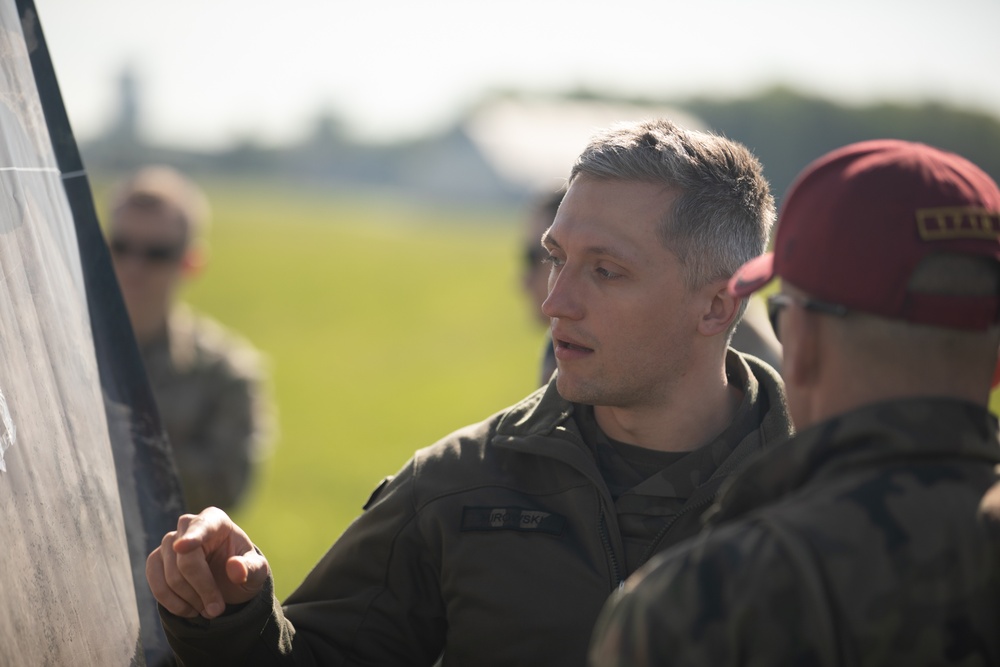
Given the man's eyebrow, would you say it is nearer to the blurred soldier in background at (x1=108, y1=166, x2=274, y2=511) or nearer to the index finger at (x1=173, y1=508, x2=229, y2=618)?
the index finger at (x1=173, y1=508, x2=229, y2=618)

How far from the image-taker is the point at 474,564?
288cm

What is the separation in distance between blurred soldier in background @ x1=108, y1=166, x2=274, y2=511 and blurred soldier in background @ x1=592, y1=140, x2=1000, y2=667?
4.59m

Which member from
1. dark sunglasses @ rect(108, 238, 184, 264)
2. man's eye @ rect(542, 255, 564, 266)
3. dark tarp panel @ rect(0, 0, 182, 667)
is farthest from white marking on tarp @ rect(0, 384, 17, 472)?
dark sunglasses @ rect(108, 238, 184, 264)

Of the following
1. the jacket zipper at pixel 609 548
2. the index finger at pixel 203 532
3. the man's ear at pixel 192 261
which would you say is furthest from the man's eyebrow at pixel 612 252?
the man's ear at pixel 192 261

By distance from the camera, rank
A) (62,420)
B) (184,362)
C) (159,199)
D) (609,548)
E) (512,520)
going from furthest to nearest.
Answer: (159,199) → (184,362) → (512,520) → (609,548) → (62,420)

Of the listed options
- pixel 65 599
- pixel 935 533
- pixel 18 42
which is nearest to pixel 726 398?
pixel 935 533

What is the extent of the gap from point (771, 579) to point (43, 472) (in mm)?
1609

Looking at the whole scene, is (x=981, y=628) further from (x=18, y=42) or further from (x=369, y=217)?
(x=369, y=217)

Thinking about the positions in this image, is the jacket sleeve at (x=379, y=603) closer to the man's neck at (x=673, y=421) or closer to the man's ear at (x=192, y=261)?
the man's neck at (x=673, y=421)

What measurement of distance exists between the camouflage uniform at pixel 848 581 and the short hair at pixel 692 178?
1393 mm

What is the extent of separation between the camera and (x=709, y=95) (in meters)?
65.8

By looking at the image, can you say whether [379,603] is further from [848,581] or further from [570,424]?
[848,581]

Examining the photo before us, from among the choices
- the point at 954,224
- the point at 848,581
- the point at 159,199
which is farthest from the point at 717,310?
the point at 159,199

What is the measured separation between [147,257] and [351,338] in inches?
815
